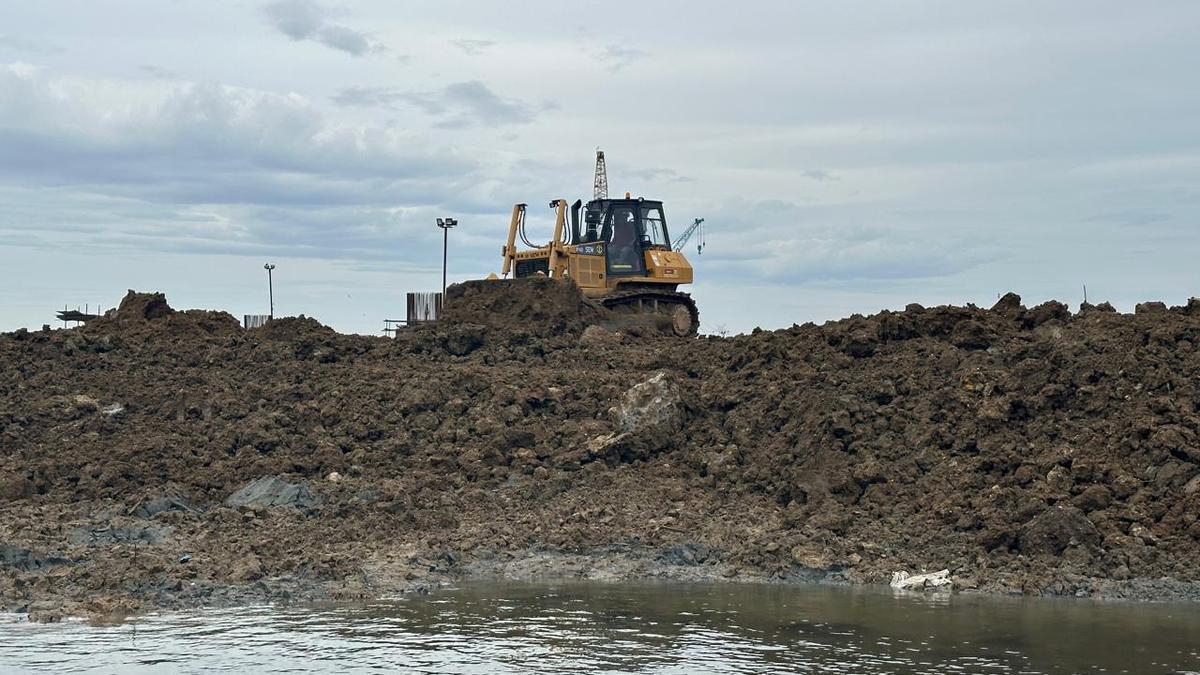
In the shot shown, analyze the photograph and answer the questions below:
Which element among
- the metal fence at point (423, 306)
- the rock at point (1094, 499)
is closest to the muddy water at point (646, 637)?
the rock at point (1094, 499)

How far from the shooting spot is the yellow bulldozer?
3284cm

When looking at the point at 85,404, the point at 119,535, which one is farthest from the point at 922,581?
the point at 85,404

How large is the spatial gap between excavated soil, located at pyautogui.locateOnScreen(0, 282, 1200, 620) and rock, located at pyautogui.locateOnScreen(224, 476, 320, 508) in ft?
0.14

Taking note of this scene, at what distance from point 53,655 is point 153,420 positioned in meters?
10.8

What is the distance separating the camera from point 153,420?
22.1 m

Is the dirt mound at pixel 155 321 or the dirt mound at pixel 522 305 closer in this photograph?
the dirt mound at pixel 155 321

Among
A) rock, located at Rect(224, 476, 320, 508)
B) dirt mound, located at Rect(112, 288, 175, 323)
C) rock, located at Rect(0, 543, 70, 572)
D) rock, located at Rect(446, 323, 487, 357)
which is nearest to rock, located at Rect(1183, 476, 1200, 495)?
rock, located at Rect(224, 476, 320, 508)

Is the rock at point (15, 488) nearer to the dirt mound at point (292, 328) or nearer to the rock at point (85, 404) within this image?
the rock at point (85, 404)

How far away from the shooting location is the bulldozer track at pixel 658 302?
107 ft

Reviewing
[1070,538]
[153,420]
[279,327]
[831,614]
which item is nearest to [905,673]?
[831,614]

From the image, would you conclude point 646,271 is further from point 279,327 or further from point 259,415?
point 259,415

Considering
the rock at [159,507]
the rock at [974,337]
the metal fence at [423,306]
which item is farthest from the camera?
the metal fence at [423,306]

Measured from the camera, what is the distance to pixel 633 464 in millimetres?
19453

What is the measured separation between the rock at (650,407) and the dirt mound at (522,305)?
7.79m
